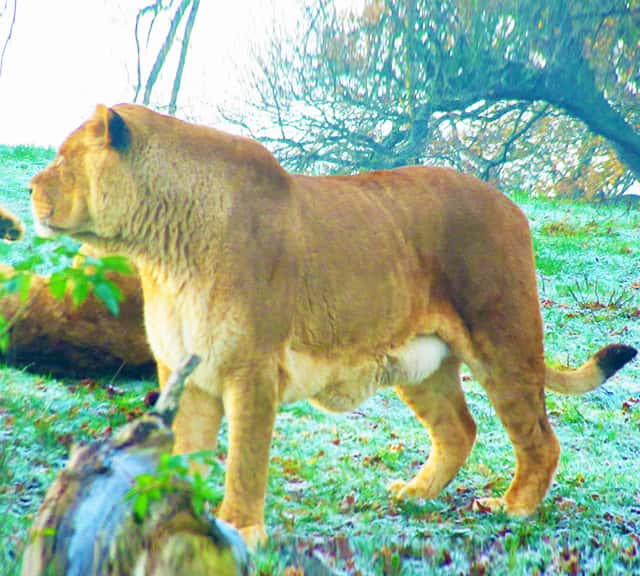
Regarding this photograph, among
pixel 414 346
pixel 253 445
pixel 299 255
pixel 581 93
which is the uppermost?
pixel 581 93

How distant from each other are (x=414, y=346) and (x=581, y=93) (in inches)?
380

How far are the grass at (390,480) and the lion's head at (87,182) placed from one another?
854 mm

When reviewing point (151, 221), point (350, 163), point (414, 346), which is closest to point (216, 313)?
point (151, 221)

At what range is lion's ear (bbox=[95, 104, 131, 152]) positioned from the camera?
156 inches

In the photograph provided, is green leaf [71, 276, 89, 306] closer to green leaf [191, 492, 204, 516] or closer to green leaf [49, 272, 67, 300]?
green leaf [49, 272, 67, 300]

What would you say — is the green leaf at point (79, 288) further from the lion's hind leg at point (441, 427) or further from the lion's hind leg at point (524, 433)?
the lion's hind leg at point (441, 427)

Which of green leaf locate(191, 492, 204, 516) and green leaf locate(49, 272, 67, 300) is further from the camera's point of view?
green leaf locate(191, 492, 204, 516)

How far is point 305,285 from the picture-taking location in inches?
170

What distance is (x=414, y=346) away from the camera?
4727 millimetres

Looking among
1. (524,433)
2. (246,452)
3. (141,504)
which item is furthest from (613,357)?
(141,504)

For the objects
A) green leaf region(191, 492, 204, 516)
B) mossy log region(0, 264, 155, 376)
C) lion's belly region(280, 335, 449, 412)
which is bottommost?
mossy log region(0, 264, 155, 376)

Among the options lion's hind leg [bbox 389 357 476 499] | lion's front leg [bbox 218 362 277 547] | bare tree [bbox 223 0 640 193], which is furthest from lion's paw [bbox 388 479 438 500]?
bare tree [bbox 223 0 640 193]

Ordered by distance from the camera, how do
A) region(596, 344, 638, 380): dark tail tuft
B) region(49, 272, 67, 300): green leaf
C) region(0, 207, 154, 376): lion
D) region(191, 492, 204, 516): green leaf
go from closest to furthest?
region(49, 272, 67, 300): green leaf → region(191, 492, 204, 516): green leaf → region(596, 344, 638, 380): dark tail tuft → region(0, 207, 154, 376): lion

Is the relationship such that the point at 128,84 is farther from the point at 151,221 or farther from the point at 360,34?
the point at 151,221
